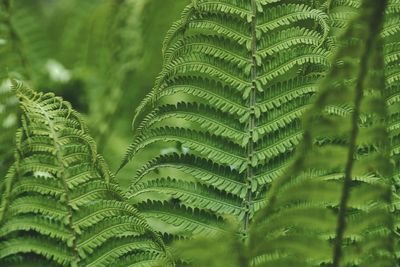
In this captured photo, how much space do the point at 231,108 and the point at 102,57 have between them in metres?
1.43

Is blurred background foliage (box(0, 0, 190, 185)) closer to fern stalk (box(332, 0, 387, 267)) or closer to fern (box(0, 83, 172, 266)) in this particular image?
fern (box(0, 83, 172, 266))

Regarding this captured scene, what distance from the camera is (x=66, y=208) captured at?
1472 mm

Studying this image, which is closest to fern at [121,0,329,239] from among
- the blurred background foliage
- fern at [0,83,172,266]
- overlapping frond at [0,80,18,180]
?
fern at [0,83,172,266]

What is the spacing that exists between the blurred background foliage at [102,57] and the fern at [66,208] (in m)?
0.76

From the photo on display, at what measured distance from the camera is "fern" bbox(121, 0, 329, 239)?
1.64 m

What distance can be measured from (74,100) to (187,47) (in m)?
1.46

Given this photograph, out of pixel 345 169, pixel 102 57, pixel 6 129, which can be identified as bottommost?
pixel 345 169

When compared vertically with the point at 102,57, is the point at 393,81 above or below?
below

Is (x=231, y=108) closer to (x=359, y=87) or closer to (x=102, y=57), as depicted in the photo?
(x=359, y=87)

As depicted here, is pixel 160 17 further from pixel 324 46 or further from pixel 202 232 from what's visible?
pixel 202 232

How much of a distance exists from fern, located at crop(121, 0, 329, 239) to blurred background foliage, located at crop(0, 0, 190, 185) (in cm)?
73

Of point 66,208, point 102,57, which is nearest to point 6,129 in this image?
point 66,208

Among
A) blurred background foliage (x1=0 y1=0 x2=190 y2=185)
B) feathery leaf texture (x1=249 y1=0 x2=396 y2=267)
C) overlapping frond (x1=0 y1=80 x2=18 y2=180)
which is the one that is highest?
blurred background foliage (x1=0 y1=0 x2=190 y2=185)

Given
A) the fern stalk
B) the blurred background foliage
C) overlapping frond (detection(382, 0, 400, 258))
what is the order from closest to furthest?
1. the fern stalk
2. overlapping frond (detection(382, 0, 400, 258))
3. the blurred background foliage
